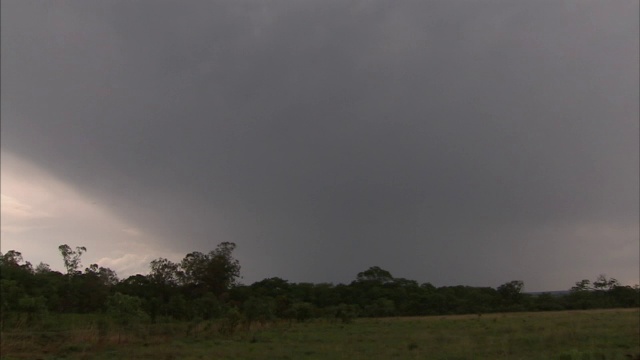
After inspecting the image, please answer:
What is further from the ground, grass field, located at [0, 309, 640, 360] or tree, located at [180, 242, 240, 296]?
tree, located at [180, 242, 240, 296]

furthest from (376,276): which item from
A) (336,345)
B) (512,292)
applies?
(336,345)

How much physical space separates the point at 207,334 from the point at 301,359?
1800cm

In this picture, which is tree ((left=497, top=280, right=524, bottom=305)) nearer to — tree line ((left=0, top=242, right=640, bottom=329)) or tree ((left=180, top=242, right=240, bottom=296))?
tree line ((left=0, top=242, right=640, bottom=329))

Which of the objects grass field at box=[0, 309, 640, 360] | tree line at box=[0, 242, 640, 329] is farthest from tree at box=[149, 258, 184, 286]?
grass field at box=[0, 309, 640, 360]

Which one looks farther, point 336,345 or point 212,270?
point 212,270

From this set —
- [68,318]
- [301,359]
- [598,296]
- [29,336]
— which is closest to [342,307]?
[68,318]

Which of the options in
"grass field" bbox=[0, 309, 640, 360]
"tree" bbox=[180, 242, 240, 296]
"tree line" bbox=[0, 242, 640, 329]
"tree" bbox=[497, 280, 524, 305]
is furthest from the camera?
"tree" bbox=[497, 280, 524, 305]

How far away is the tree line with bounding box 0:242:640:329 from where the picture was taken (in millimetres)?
40594

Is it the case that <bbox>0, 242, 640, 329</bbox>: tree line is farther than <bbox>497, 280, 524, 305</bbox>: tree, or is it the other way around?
<bbox>497, 280, 524, 305</bbox>: tree

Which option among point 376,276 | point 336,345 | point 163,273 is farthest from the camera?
point 376,276

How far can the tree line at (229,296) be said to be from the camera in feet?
133

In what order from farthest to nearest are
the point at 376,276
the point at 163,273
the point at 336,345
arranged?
the point at 376,276 → the point at 163,273 → the point at 336,345

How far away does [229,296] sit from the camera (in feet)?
232

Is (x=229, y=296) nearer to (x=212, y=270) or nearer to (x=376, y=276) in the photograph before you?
(x=212, y=270)
